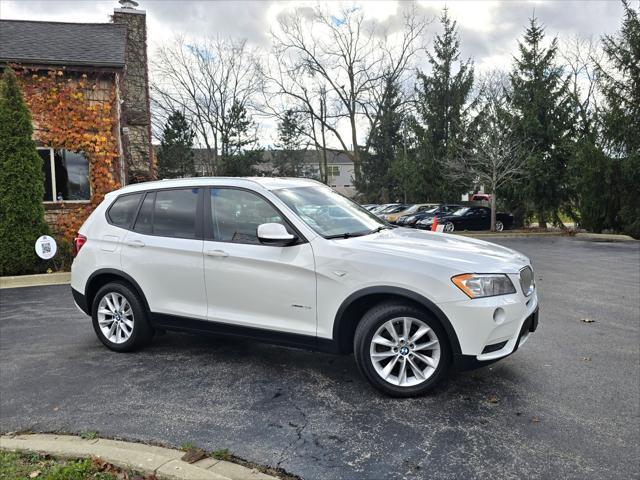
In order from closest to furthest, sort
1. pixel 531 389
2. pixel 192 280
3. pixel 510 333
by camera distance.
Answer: pixel 510 333
pixel 531 389
pixel 192 280

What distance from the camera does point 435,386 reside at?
13.0 feet

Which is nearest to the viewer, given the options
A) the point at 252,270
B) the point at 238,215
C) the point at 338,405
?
the point at 338,405

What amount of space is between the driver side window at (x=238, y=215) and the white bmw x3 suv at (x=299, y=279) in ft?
0.04

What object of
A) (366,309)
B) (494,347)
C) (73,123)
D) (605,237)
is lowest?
(605,237)

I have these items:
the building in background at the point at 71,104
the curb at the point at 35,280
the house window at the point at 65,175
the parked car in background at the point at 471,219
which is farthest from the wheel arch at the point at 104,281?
the parked car in background at the point at 471,219

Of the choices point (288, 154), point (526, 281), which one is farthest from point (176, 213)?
point (288, 154)

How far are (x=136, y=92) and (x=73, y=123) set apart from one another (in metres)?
8.28

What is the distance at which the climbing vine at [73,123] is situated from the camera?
12.4m

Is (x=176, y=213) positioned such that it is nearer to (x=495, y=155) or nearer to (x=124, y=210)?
(x=124, y=210)

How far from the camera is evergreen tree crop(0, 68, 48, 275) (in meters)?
10.4

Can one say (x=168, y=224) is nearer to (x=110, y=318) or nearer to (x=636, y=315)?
(x=110, y=318)

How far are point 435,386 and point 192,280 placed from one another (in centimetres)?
241

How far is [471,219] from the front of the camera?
26.8m

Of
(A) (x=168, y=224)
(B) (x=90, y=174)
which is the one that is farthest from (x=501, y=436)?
(B) (x=90, y=174)
